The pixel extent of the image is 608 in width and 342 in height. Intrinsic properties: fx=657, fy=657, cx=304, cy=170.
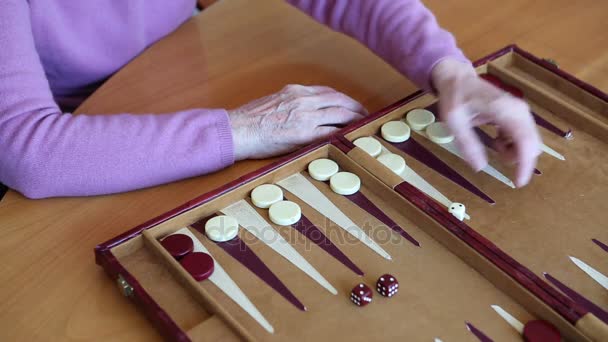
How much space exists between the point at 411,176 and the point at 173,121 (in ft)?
1.35

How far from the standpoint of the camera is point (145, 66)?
139cm

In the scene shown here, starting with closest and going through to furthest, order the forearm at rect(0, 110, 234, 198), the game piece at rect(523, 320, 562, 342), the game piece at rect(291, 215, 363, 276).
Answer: the game piece at rect(523, 320, 562, 342)
the game piece at rect(291, 215, 363, 276)
the forearm at rect(0, 110, 234, 198)

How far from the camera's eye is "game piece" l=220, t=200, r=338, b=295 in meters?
0.93

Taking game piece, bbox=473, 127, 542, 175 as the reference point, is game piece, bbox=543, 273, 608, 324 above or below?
below

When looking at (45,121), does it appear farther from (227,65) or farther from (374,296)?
(374,296)

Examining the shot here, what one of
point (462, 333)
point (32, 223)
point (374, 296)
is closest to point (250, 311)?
point (374, 296)

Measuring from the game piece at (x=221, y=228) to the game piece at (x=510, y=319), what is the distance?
0.38 m

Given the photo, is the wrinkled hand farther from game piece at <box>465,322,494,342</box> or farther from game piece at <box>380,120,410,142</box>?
game piece at <box>465,322,494,342</box>

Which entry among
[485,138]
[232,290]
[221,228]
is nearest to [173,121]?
[221,228]

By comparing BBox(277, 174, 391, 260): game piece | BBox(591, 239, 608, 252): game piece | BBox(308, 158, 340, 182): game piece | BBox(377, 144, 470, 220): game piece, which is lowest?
BBox(277, 174, 391, 260): game piece

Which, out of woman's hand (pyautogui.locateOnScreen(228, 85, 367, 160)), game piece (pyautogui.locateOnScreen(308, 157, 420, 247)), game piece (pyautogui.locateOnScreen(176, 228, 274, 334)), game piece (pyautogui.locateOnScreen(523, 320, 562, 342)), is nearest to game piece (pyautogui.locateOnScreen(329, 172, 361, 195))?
game piece (pyautogui.locateOnScreen(308, 157, 420, 247))

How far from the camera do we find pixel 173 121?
1.11 meters

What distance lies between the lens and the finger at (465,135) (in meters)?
1.02

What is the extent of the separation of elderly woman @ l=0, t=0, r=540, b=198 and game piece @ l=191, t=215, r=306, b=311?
17 cm
